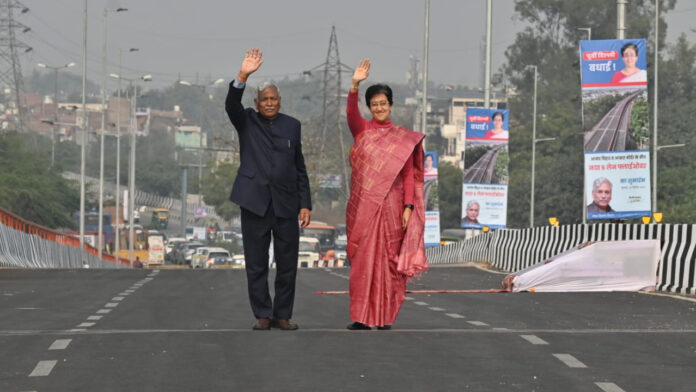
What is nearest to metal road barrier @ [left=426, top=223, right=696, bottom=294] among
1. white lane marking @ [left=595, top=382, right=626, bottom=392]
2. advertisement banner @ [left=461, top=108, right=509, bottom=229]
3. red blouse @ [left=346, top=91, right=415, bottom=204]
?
advertisement banner @ [left=461, top=108, right=509, bottom=229]

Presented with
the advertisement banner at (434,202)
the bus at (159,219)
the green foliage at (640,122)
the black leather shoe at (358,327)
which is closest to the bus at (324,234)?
the advertisement banner at (434,202)

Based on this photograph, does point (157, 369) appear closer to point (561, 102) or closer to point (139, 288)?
point (139, 288)

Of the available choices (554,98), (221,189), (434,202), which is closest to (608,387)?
(434,202)

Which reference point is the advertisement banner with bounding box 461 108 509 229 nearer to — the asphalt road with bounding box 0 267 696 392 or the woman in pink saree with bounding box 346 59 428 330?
the asphalt road with bounding box 0 267 696 392

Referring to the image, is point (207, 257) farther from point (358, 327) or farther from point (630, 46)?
point (358, 327)

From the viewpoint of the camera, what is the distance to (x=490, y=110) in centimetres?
4750

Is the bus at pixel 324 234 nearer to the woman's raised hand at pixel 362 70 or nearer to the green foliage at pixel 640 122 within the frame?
the green foliage at pixel 640 122

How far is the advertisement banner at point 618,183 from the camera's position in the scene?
1203 inches

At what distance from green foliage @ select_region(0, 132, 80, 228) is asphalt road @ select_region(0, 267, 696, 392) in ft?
260

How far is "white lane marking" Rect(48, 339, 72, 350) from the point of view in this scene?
36.8 feet

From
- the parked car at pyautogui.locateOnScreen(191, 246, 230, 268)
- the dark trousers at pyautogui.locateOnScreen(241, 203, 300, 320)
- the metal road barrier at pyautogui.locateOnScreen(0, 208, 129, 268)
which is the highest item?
the dark trousers at pyautogui.locateOnScreen(241, 203, 300, 320)

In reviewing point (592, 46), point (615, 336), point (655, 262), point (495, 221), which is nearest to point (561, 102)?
point (495, 221)

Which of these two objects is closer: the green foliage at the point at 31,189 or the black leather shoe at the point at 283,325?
the black leather shoe at the point at 283,325

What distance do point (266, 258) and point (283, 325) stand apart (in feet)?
1.67
